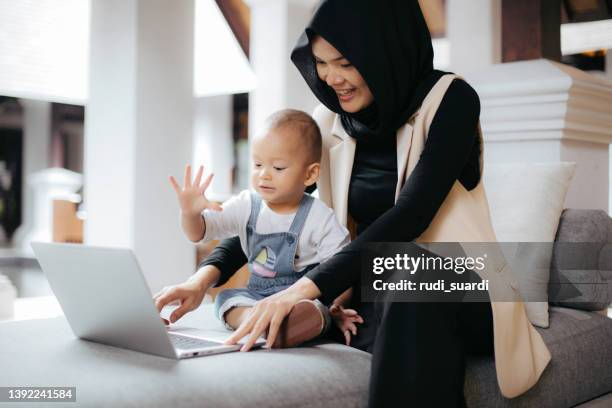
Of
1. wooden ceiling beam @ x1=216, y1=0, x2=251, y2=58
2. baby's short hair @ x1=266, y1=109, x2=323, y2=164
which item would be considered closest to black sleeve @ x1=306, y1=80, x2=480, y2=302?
baby's short hair @ x1=266, y1=109, x2=323, y2=164

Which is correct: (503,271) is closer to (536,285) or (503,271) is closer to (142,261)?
(536,285)

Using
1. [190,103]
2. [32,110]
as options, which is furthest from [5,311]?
[32,110]

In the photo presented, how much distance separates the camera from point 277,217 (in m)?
1.58

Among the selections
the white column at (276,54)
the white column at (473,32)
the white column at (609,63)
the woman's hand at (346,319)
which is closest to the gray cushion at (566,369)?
the woman's hand at (346,319)

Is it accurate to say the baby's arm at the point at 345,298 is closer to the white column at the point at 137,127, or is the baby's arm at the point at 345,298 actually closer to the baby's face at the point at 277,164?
the baby's face at the point at 277,164

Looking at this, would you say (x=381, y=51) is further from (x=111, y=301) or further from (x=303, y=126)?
(x=111, y=301)

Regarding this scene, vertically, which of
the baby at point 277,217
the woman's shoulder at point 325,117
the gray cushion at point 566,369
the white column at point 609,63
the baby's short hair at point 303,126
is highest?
the white column at point 609,63

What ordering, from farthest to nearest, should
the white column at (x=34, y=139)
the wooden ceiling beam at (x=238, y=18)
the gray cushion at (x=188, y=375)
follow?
1. the white column at (x=34, y=139)
2. the wooden ceiling beam at (x=238, y=18)
3. the gray cushion at (x=188, y=375)

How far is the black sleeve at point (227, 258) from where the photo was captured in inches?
65.7

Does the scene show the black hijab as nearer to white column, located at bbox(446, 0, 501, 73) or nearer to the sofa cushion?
the sofa cushion

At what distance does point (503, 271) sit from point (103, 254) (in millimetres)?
847

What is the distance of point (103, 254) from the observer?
3.71 ft

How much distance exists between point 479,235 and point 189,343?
2.12ft

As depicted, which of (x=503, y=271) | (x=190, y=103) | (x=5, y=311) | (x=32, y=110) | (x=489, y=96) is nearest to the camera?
(x=503, y=271)
